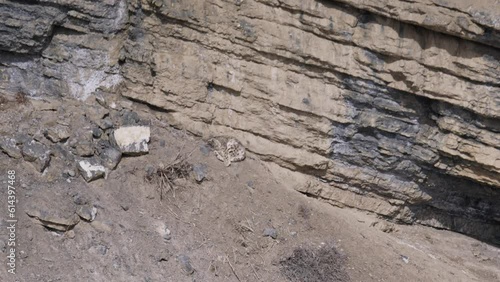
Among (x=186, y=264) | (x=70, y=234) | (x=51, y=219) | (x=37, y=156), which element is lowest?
(x=186, y=264)

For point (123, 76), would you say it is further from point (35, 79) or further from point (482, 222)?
point (482, 222)

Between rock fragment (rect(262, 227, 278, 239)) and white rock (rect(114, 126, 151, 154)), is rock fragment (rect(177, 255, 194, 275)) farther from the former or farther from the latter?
white rock (rect(114, 126, 151, 154))

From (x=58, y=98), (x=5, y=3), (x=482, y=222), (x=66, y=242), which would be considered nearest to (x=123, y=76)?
(x=58, y=98)

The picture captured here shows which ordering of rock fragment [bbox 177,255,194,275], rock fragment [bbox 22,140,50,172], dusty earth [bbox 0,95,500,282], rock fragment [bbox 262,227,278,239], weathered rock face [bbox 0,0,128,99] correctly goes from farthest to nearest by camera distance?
rock fragment [bbox 262,227,278,239], weathered rock face [bbox 0,0,128,99], rock fragment [bbox 22,140,50,172], rock fragment [bbox 177,255,194,275], dusty earth [bbox 0,95,500,282]

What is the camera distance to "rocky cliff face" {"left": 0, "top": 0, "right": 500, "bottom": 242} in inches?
339

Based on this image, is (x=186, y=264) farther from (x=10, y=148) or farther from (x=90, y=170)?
(x=10, y=148)

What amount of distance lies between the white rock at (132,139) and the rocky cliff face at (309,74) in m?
0.43

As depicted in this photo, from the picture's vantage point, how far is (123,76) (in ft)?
30.7

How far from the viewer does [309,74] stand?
29.8 ft

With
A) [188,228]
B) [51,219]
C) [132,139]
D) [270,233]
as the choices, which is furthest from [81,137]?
[270,233]

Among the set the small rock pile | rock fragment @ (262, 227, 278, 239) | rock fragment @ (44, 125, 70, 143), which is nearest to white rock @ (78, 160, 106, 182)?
the small rock pile

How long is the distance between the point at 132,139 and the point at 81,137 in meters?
0.53

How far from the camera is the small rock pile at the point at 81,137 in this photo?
8539 mm

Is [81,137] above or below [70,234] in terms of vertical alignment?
above
